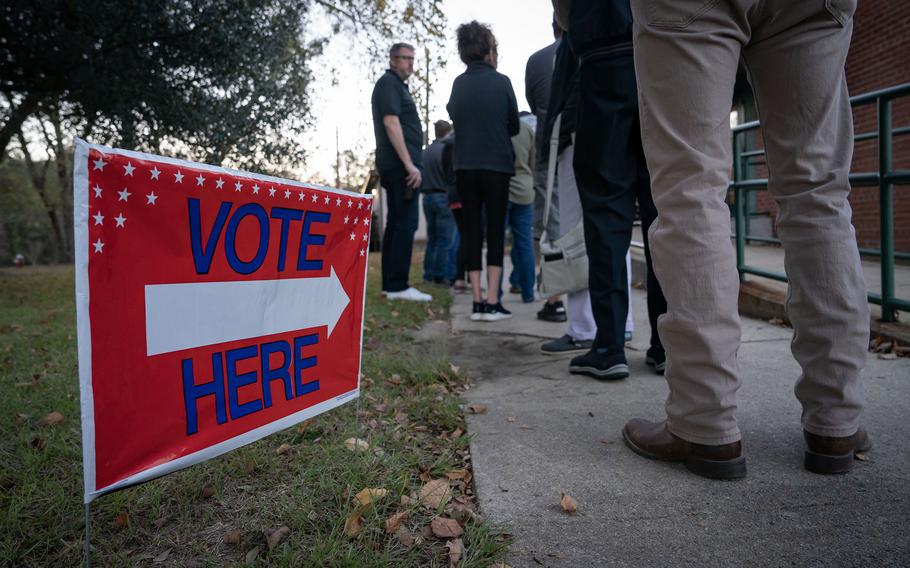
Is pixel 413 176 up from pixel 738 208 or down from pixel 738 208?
up

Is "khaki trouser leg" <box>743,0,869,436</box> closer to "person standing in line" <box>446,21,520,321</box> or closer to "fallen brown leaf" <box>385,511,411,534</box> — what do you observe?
"fallen brown leaf" <box>385,511,411,534</box>

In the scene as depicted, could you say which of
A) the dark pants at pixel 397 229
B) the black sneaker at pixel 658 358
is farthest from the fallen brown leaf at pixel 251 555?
the dark pants at pixel 397 229

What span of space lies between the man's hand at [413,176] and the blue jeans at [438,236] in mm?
1755

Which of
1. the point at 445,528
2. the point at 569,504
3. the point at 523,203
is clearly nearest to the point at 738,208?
the point at 523,203

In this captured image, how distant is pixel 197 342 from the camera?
4.99 ft

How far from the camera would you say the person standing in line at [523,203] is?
18.2 feet

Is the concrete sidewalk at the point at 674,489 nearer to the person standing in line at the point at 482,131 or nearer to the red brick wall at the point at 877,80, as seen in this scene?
the person standing in line at the point at 482,131

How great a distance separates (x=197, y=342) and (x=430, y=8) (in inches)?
372

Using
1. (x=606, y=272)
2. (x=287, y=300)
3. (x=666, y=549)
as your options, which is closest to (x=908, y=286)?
(x=606, y=272)

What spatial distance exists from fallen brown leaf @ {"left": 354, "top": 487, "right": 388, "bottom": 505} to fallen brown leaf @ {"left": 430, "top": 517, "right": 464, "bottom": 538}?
0.19 meters

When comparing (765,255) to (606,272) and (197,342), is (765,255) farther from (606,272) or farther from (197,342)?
(197,342)

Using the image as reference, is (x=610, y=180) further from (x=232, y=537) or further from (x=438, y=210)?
(x=438, y=210)

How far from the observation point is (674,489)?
5.17 feet

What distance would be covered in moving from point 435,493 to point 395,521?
0.65 feet
